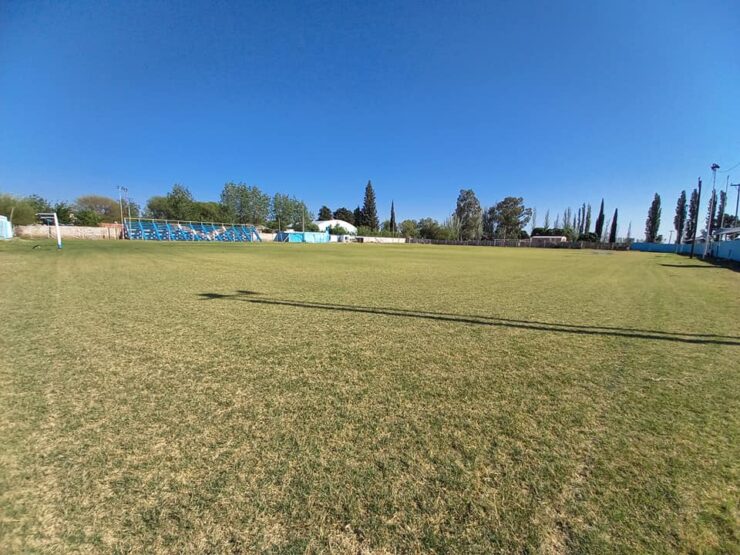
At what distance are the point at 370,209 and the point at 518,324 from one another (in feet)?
338

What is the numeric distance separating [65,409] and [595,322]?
7911mm

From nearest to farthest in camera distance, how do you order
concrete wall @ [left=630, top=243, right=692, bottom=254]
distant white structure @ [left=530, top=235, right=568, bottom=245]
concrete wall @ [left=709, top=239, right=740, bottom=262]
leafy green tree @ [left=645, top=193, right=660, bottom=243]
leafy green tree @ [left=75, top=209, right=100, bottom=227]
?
concrete wall @ [left=709, top=239, right=740, bottom=262], concrete wall @ [left=630, top=243, right=692, bottom=254], leafy green tree @ [left=75, top=209, right=100, bottom=227], distant white structure @ [left=530, top=235, right=568, bottom=245], leafy green tree @ [left=645, top=193, right=660, bottom=243]

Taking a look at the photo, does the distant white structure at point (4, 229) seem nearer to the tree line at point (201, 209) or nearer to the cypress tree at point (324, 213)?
the tree line at point (201, 209)

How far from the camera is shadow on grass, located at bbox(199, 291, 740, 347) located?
5395mm

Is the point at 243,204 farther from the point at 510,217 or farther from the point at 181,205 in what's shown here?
the point at 510,217

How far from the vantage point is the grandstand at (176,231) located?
145ft

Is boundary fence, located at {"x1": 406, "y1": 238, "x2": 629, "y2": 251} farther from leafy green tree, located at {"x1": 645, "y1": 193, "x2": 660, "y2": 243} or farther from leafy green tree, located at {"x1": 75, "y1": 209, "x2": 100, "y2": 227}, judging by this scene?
leafy green tree, located at {"x1": 75, "y1": 209, "x2": 100, "y2": 227}

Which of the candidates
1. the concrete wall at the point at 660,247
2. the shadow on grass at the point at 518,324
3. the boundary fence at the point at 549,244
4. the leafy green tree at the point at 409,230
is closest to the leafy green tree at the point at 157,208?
the boundary fence at the point at 549,244

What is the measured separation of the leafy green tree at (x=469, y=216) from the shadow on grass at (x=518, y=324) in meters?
101

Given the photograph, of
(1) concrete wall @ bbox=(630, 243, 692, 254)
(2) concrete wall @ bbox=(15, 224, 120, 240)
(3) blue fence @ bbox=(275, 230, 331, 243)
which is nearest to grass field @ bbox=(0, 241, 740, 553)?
(2) concrete wall @ bbox=(15, 224, 120, 240)

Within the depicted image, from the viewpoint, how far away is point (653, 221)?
89.5m

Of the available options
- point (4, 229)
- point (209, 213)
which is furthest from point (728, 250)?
point (209, 213)

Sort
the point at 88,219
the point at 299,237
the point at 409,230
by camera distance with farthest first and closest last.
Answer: the point at 409,230, the point at 299,237, the point at 88,219

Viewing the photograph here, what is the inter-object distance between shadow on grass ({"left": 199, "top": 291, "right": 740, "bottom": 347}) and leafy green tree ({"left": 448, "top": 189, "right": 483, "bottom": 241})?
3958 inches
